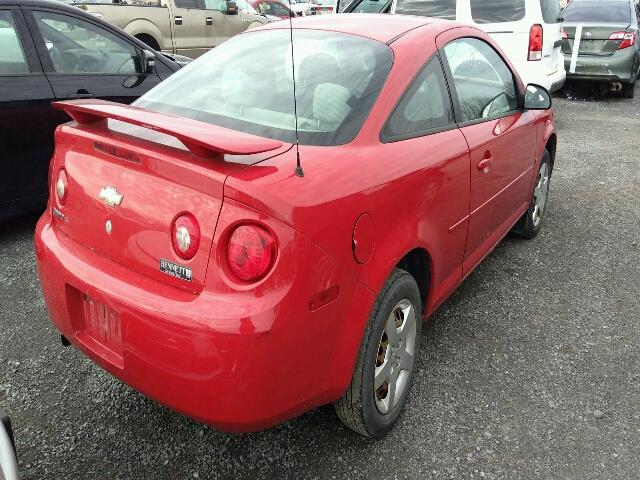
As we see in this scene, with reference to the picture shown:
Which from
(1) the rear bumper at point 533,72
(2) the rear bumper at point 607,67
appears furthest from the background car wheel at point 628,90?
(1) the rear bumper at point 533,72

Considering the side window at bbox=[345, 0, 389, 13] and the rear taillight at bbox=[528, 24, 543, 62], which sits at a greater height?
the side window at bbox=[345, 0, 389, 13]

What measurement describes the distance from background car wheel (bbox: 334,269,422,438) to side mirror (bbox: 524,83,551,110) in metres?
1.76

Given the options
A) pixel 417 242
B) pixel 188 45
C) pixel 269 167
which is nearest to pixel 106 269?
pixel 269 167

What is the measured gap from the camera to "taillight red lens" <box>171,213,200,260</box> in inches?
71.4

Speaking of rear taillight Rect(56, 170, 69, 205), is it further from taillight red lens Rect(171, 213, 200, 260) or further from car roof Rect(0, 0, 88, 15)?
car roof Rect(0, 0, 88, 15)

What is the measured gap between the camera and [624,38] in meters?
9.64

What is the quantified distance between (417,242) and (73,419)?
162 centimetres

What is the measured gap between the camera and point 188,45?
34.1ft

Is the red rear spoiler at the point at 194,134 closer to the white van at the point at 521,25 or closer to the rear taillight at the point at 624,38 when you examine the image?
the white van at the point at 521,25

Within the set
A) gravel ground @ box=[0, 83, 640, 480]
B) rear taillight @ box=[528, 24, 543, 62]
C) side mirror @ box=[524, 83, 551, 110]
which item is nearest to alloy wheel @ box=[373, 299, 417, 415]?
gravel ground @ box=[0, 83, 640, 480]

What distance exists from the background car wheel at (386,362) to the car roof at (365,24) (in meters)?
1.14

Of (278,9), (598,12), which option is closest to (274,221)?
(598,12)

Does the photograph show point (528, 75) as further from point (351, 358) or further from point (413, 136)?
point (351, 358)

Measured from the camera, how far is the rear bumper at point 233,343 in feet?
5.70
